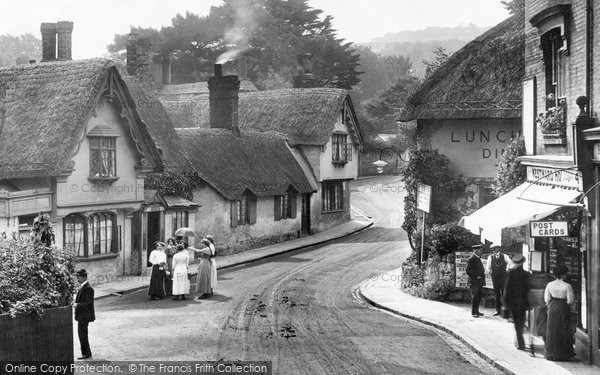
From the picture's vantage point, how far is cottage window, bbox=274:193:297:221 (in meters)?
42.5

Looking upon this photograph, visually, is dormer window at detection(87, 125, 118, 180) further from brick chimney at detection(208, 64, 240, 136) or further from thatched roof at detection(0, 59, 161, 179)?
brick chimney at detection(208, 64, 240, 136)

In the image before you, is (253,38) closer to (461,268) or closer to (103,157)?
(103,157)

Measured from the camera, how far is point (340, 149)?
5009cm

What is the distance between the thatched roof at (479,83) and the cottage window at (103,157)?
973cm

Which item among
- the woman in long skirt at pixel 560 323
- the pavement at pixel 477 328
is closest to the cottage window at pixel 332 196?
the pavement at pixel 477 328

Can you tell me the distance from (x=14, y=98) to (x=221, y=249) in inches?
480

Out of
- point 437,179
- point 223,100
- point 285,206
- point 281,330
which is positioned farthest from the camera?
point 285,206

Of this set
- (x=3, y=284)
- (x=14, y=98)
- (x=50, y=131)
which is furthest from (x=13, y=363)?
(x=14, y=98)

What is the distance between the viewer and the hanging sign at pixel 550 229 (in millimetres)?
15664

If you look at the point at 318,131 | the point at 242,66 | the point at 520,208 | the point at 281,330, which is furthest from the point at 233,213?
the point at 242,66

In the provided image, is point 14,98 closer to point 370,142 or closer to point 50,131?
point 50,131

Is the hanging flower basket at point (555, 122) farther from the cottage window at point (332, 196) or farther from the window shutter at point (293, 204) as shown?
the cottage window at point (332, 196)

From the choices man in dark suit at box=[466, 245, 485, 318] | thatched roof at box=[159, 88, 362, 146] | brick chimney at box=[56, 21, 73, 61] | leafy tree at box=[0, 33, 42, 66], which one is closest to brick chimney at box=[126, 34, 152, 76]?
thatched roof at box=[159, 88, 362, 146]

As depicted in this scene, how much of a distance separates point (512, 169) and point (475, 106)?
20.2 feet
